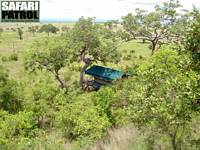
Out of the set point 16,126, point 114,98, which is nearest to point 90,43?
point 114,98

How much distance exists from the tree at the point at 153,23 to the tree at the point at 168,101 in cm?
2177

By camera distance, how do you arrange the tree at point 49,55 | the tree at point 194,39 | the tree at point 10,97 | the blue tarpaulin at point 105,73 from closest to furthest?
1. the tree at point 194,39
2. the tree at point 10,97
3. the tree at point 49,55
4. the blue tarpaulin at point 105,73

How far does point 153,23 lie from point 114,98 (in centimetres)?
1576

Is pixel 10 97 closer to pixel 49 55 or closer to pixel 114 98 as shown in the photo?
pixel 49 55

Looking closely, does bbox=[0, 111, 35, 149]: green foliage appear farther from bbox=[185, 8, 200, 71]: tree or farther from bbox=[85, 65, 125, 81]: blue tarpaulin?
bbox=[85, 65, 125, 81]: blue tarpaulin

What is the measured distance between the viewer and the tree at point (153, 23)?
34.1m

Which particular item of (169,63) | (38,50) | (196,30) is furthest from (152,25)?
(196,30)

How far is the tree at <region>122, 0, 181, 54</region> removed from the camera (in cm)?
3406

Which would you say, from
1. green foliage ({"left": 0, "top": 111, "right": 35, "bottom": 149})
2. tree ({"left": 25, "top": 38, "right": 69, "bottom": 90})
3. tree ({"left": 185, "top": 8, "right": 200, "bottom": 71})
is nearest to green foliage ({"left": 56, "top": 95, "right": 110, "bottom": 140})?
green foliage ({"left": 0, "top": 111, "right": 35, "bottom": 149})

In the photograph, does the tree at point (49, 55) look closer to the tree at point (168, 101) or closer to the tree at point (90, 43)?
the tree at point (90, 43)

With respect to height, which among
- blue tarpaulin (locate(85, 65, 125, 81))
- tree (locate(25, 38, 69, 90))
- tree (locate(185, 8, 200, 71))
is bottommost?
blue tarpaulin (locate(85, 65, 125, 81))

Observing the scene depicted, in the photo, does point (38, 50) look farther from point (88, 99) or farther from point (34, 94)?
point (88, 99)

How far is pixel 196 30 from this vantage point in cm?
858

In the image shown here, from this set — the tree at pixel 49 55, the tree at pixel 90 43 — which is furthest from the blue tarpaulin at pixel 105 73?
the tree at pixel 49 55
